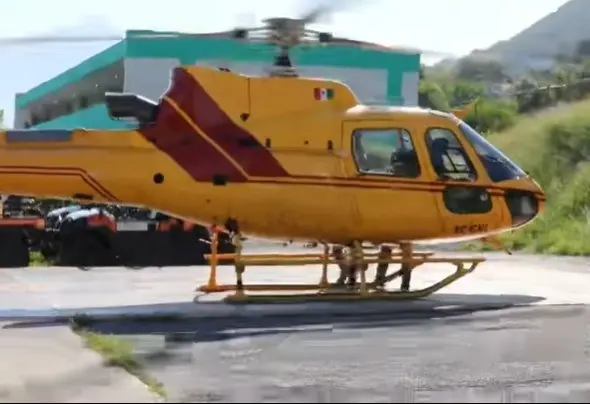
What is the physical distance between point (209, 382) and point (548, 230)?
65.4ft

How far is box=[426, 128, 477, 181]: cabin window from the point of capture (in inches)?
513

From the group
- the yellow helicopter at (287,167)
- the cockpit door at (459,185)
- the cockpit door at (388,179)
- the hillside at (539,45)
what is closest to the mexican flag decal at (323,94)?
the yellow helicopter at (287,167)

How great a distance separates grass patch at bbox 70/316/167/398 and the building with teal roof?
2368cm

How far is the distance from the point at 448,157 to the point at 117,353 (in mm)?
6170

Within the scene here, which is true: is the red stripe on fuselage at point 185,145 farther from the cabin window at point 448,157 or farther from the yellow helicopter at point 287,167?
the cabin window at point 448,157

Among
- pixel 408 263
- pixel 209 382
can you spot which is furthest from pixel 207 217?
pixel 209 382

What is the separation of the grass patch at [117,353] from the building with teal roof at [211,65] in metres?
23.7

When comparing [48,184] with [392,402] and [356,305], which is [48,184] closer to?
[356,305]

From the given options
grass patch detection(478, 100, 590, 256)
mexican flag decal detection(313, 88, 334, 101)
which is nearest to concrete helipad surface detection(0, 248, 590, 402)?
mexican flag decal detection(313, 88, 334, 101)

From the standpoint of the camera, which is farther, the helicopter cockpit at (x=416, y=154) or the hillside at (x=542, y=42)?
the hillside at (x=542, y=42)

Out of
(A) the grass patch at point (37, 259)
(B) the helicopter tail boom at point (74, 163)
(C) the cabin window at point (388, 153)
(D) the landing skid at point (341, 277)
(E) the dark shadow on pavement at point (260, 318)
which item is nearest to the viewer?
(E) the dark shadow on pavement at point (260, 318)

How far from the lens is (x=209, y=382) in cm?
755

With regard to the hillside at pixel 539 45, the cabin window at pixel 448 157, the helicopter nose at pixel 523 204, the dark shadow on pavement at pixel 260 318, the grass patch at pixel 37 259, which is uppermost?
the hillside at pixel 539 45

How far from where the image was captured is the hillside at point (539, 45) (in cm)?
1334
